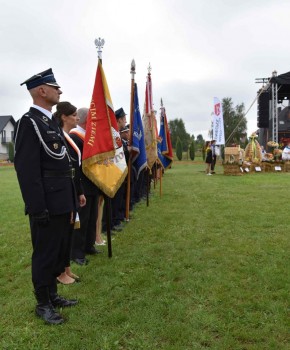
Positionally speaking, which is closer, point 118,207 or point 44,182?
point 44,182

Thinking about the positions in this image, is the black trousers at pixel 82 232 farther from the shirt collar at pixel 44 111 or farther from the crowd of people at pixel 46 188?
the shirt collar at pixel 44 111

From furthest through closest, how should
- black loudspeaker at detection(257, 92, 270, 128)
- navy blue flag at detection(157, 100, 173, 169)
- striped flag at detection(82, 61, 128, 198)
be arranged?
black loudspeaker at detection(257, 92, 270, 128) < navy blue flag at detection(157, 100, 173, 169) < striped flag at detection(82, 61, 128, 198)

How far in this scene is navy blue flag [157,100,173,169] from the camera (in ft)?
37.1

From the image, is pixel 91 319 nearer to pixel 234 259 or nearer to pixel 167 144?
pixel 234 259

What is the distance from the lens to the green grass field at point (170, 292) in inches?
110

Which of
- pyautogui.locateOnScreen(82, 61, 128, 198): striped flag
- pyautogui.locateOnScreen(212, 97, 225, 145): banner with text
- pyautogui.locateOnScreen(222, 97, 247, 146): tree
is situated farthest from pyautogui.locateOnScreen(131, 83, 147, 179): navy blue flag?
pyautogui.locateOnScreen(222, 97, 247, 146): tree

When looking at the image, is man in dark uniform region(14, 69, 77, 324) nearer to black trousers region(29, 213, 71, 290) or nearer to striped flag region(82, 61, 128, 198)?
black trousers region(29, 213, 71, 290)

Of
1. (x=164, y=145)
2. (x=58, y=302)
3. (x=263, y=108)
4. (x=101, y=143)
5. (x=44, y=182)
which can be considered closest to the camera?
(x=44, y=182)

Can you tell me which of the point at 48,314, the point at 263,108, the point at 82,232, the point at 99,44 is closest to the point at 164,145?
the point at 99,44

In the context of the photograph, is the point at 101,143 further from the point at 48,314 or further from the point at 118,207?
the point at 118,207

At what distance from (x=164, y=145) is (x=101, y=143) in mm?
7013

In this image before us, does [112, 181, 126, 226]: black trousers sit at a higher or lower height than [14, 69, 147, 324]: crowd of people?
lower

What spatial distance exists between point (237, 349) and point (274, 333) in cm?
40

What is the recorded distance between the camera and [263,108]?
26.2 metres
